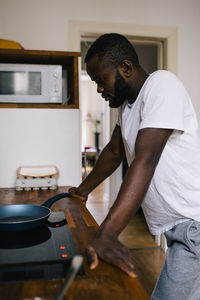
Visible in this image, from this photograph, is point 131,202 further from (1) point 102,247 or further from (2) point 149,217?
(2) point 149,217

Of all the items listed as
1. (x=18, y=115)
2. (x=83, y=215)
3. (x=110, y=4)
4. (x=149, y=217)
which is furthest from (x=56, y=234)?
(x=110, y=4)

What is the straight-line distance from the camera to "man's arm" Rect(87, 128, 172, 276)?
702 mm

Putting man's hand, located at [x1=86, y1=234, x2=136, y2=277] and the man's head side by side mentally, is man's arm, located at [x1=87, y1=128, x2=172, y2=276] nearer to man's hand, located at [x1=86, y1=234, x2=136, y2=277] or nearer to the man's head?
man's hand, located at [x1=86, y1=234, x2=136, y2=277]

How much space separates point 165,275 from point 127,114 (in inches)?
24.1

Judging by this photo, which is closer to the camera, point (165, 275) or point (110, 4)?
point (165, 275)

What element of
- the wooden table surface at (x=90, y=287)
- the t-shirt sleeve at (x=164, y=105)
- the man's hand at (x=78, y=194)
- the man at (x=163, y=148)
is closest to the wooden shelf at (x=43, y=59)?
the man's hand at (x=78, y=194)

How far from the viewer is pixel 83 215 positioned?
1137mm

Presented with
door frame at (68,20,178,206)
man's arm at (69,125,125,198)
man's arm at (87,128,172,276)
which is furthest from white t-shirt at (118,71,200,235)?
door frame at (68,20,178,206)

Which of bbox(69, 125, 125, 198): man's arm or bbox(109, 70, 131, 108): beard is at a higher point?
bbox(109, 70, 131, 108): beard

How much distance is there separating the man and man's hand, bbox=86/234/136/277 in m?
0.16

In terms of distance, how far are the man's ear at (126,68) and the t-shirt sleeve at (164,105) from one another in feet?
0.41

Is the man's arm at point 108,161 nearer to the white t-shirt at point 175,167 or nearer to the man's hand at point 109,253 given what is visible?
the white t-shirt at point 175,167

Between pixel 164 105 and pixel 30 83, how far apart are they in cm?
117

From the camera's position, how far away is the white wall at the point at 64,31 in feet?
5.97
